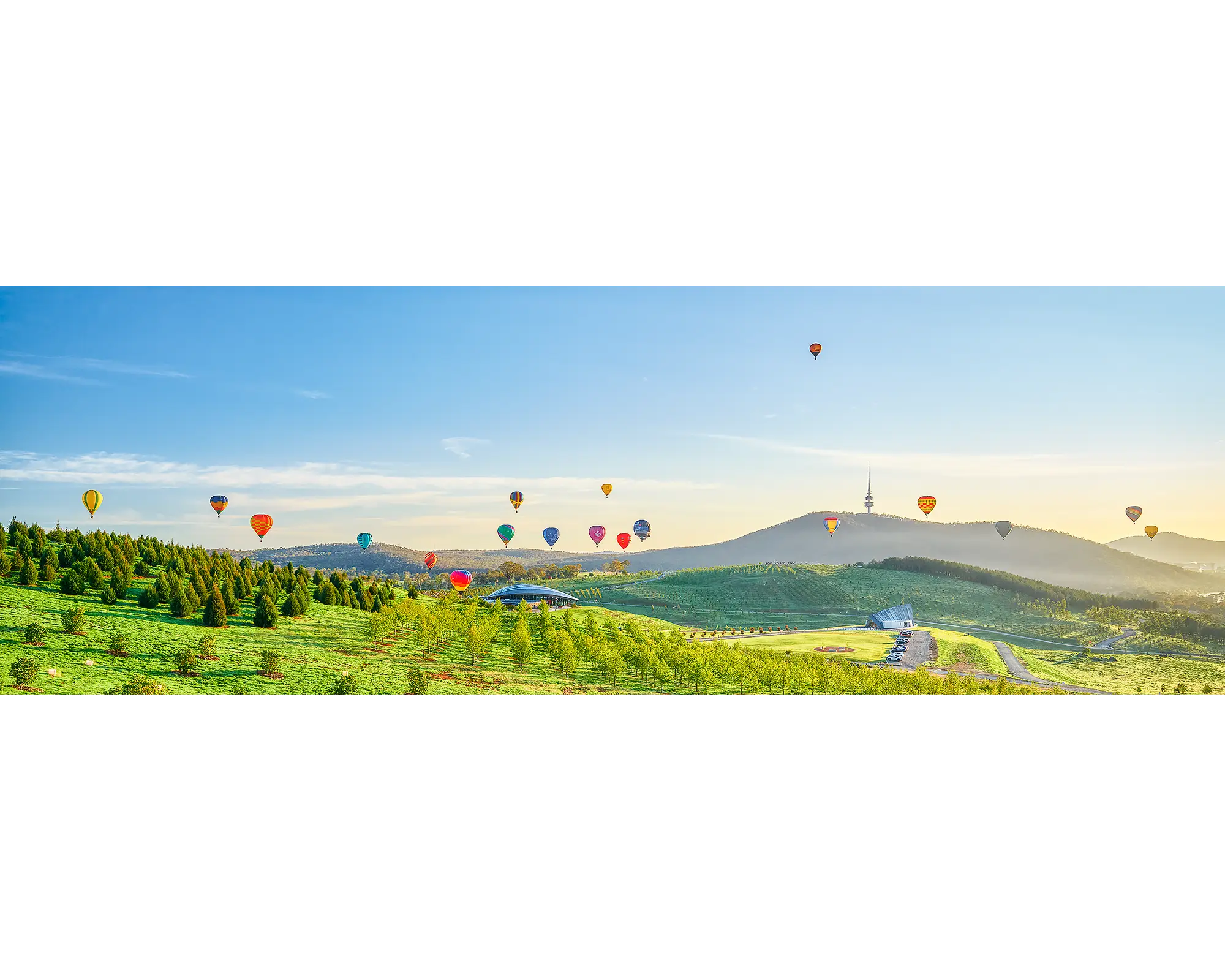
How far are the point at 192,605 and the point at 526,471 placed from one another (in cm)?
623

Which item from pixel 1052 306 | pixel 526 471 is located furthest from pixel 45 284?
pixel 1052 306

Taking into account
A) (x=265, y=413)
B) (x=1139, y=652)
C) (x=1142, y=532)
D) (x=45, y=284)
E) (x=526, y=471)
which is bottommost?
(x=1139, y=652)

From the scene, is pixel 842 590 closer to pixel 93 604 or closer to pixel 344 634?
pixel 344 634

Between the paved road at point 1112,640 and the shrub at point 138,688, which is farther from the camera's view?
the paved road at point 1112,640

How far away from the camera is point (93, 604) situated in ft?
45.3

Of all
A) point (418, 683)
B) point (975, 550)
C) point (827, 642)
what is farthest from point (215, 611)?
point (975, 550)

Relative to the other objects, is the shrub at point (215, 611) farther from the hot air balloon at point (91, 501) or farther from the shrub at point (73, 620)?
the hot air balloon at point (91, 501)

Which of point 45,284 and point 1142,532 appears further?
point 1142,532

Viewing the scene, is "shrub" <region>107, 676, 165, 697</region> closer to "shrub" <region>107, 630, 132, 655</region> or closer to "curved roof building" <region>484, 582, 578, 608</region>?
"shrub" <region>107, 630, 132, 655</region>

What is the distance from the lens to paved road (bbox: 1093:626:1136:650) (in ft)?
48.8

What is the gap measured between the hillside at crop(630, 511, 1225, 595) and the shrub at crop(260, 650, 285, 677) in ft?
23.6

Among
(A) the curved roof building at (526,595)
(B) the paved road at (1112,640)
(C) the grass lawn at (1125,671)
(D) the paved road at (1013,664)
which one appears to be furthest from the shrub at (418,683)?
(B) the paved road at (1112,640)

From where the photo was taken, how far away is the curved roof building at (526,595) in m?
15.4

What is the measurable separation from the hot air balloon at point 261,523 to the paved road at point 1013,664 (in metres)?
13.3
